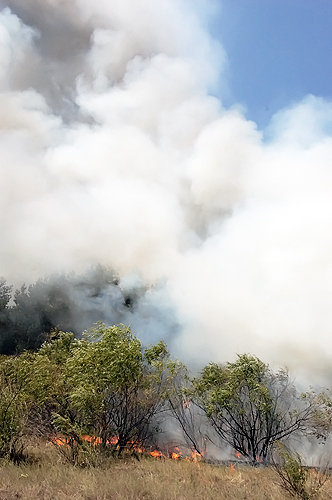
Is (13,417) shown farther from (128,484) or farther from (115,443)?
(115,443)

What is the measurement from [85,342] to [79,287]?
30.3 m

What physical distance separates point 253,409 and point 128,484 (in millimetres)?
10910

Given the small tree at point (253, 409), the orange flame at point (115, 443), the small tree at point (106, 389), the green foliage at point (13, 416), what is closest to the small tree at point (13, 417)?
the green foliage at point (13, 416)

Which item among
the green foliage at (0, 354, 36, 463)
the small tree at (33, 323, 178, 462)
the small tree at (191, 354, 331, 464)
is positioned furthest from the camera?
the small tree at (191, 354, 331, 464)

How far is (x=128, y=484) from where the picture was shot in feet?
29.7

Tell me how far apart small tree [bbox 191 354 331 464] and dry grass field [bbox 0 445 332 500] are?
5537mm

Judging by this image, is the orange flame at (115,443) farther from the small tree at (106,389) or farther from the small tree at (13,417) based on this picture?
the small tree at (13,417)

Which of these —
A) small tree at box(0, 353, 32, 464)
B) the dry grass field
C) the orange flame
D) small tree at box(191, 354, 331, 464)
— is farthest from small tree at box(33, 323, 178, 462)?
small tree at box(191, 354, 331, 464)

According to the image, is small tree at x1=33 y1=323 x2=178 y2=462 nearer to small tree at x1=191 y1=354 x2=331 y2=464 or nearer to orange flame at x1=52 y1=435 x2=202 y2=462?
orange flame at x1=52 y1=435 x2=202 y2=462

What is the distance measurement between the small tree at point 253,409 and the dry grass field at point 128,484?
5.54 metres

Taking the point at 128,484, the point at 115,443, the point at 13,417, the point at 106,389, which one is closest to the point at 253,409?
the point at 115,443

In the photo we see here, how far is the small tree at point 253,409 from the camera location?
1778cm

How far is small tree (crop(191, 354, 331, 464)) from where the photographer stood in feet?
58.3

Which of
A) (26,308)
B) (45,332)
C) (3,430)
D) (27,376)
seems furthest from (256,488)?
(26,308)
